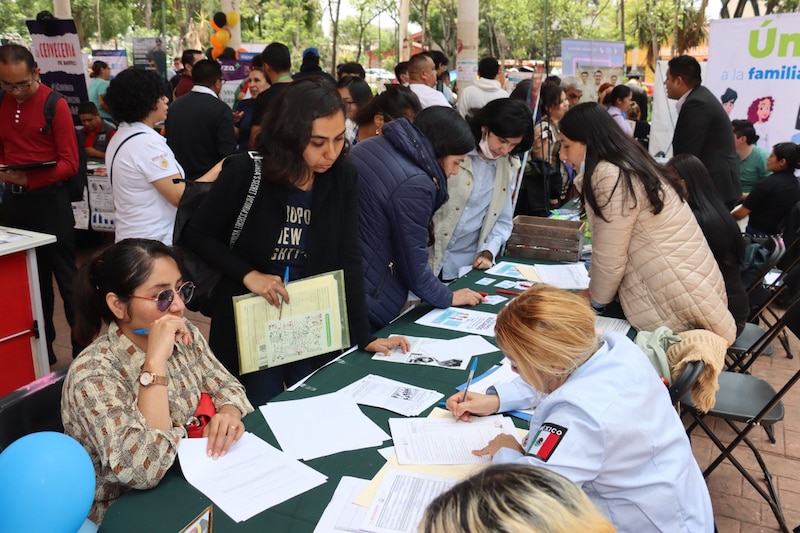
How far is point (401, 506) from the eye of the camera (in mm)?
1391

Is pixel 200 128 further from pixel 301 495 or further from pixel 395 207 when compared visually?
pixel 301 495

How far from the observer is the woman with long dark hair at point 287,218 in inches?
76.6

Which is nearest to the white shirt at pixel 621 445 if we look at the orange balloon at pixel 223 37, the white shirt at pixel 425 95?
the white shirt at pixel 425 95

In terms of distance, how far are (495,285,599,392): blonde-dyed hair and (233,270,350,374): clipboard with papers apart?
0.74 m

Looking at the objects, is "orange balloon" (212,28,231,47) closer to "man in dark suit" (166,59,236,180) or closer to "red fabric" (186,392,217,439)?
"man in dark suit" (166,59,236,180)

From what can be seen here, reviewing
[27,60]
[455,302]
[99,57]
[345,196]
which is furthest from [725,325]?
[99,57]

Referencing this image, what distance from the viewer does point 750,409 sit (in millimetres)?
2521

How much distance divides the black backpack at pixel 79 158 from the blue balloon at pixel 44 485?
2.76 meters

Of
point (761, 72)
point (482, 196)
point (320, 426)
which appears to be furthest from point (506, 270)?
point (761, 72)

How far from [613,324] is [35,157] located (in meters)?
3.13

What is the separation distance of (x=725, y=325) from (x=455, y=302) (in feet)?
3.38

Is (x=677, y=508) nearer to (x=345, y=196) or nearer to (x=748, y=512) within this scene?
(x=345, y=196)

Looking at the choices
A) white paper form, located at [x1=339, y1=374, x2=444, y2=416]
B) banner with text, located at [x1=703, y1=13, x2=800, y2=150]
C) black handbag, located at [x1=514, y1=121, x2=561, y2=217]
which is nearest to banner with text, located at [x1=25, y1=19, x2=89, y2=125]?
black handbag, located at [x1=514, y1=121, x2=561, y2=217]

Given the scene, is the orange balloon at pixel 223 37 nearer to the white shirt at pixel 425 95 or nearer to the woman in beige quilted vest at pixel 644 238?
the white shirt at pixel 425 95
